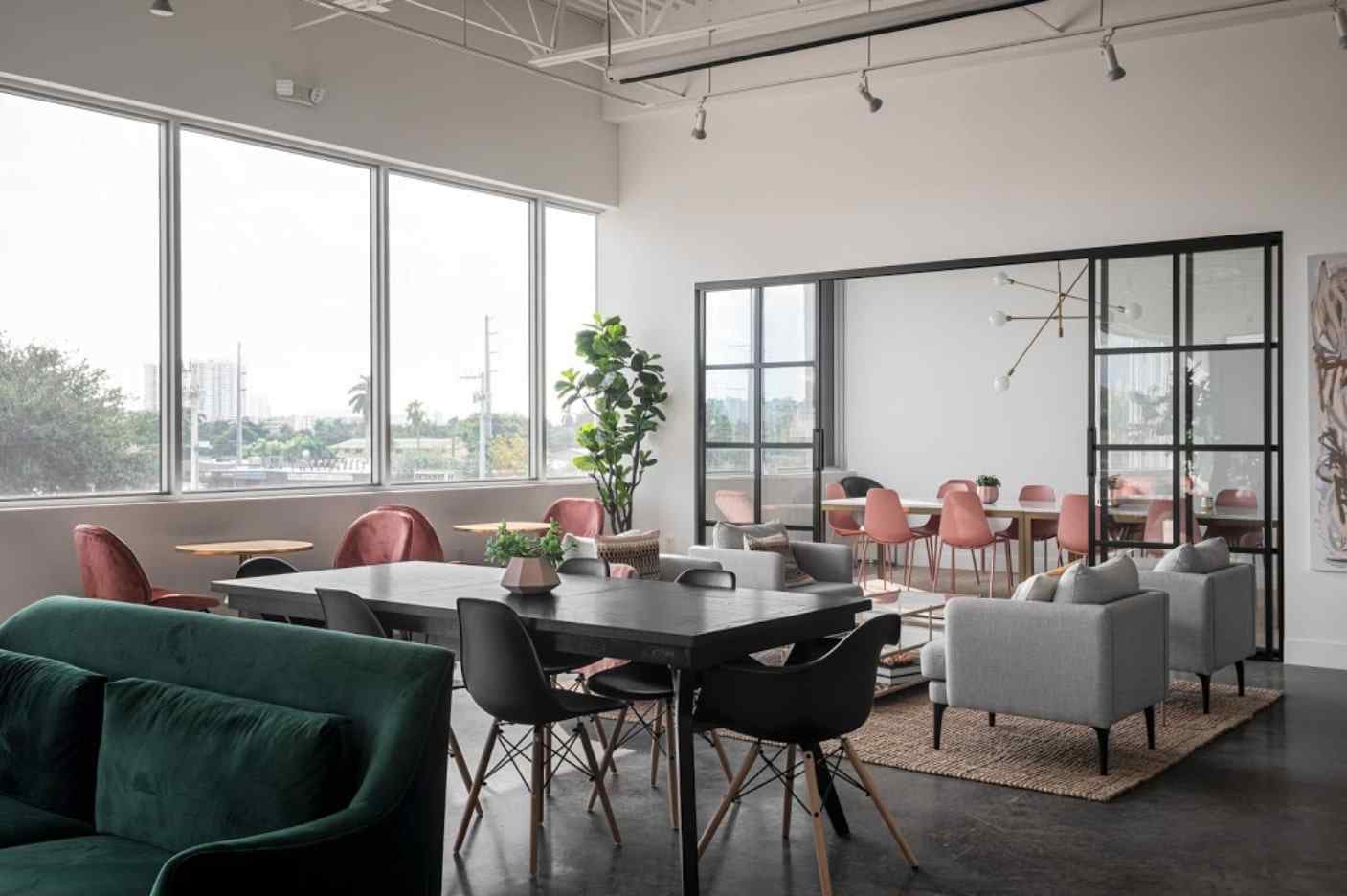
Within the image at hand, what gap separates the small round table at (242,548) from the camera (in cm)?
723

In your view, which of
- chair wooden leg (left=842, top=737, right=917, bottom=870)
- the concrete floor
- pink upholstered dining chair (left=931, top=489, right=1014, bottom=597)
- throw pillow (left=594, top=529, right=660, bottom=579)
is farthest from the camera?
pink upholstered dining chair (left=931, top=489, right=1014, bottom=597)

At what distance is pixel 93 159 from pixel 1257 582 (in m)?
7.48

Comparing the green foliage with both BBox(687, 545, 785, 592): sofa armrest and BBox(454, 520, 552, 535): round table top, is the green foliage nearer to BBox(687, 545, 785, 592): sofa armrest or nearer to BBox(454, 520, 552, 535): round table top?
BBox(687, 545, 785, 592): sofa armrest

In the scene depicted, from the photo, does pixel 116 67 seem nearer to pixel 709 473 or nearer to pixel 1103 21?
pixel 709 473

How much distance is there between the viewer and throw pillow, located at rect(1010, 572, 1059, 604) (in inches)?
218

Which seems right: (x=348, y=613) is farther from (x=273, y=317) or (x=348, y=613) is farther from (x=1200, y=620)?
(x=273, y=317)

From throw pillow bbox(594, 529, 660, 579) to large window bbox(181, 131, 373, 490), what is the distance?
261cm

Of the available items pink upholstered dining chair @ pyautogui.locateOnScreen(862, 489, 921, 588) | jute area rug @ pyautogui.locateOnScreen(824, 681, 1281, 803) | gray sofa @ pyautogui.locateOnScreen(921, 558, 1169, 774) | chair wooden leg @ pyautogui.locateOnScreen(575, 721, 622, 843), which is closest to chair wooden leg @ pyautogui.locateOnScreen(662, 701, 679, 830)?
chair wooden leg @ pyautogui.locateOnScreen(575, 721, 622, 843)

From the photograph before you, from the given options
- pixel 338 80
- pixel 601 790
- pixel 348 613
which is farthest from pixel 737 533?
pixel 338 80

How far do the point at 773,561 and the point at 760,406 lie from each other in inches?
110

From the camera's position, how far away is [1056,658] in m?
5.29

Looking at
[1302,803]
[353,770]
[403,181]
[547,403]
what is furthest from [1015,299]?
[353,770]

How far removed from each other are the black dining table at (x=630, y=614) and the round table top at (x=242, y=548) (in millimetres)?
1715

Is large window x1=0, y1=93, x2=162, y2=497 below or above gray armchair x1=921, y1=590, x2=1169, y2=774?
above
